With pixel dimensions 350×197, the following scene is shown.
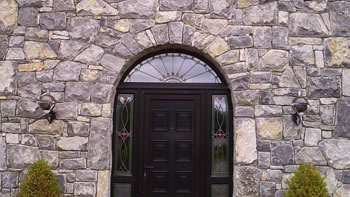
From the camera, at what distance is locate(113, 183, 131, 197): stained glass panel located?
3.86m

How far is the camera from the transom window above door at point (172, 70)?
3.98 metres

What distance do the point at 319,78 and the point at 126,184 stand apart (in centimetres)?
312

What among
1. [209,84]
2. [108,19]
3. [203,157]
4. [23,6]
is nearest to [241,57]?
[209,84]

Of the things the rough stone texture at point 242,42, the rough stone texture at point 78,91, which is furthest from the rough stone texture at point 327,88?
the rough stone texture at point 78,91

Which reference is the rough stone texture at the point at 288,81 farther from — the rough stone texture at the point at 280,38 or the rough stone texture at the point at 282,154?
the rough stone texture at the point at 282,154

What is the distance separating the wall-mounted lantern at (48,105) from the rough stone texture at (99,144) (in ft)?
1.85

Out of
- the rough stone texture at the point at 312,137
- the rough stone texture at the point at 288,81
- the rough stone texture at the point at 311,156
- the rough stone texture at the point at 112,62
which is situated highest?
the rough stone texture at the point at 112,62

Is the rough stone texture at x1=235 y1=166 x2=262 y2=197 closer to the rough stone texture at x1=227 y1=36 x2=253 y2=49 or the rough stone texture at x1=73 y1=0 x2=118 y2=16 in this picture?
the rough stone texture at x1=227 y1=36 x2=253 y2=49

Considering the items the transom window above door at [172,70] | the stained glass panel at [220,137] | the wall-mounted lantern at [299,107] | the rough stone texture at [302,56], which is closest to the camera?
the wall-mounted lantern at [299,107]

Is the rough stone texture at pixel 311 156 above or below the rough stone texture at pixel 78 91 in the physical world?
below

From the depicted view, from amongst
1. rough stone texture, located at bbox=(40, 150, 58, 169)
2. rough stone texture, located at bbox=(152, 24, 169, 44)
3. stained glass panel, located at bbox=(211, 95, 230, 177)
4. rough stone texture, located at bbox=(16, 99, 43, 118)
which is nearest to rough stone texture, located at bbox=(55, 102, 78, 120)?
rough stone texture, located at bbox=(16, 99, 43, 118)

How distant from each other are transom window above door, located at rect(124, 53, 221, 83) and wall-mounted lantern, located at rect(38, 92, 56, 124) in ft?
3.51

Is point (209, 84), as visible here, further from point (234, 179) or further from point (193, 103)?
point (234, 179)

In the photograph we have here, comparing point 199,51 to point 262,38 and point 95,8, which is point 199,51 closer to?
point 262,38
